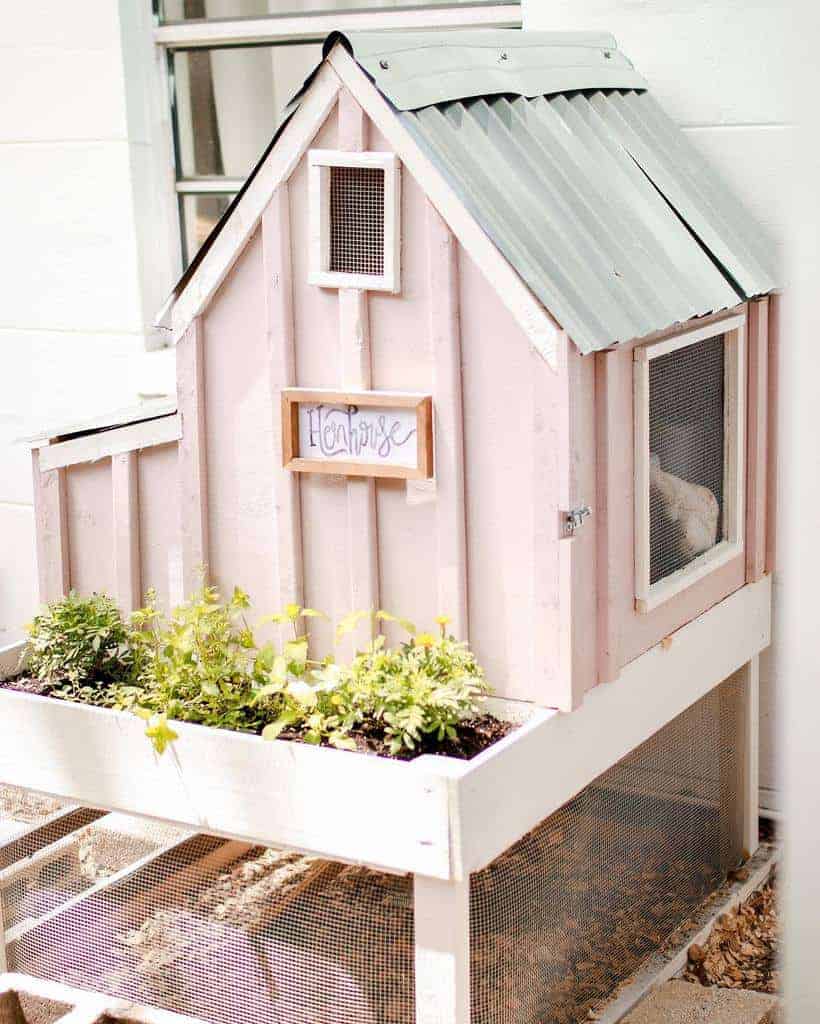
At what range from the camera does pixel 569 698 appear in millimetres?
2027

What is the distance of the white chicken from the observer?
2.26 meters

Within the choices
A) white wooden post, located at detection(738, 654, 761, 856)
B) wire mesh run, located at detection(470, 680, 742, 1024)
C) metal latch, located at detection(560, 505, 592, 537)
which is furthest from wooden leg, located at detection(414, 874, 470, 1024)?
white wooden post, located at detection(738, 654, 761, 856)

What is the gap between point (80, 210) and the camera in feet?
11.4

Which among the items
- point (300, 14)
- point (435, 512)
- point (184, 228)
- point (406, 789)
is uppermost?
point (300, 14)

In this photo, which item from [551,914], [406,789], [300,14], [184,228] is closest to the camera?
[406,789]

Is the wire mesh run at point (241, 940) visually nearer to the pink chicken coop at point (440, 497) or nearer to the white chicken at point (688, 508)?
the pink chicken coop at point (440, 497)

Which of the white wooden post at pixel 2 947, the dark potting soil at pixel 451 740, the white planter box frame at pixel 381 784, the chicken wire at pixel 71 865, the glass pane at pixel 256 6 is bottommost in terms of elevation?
the white wooden post at pixel 2 947

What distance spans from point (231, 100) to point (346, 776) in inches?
78.6

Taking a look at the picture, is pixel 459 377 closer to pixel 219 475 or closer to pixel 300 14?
pixel 219 475

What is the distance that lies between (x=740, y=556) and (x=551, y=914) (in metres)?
0.77

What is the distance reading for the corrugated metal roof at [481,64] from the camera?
1974 millimetres

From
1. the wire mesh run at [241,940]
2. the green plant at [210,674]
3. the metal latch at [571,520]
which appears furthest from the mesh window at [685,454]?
the wire mesh run at [241,940]

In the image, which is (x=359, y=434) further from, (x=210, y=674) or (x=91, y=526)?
(x=91, y=526)

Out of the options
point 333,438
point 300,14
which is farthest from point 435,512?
point 300,14
